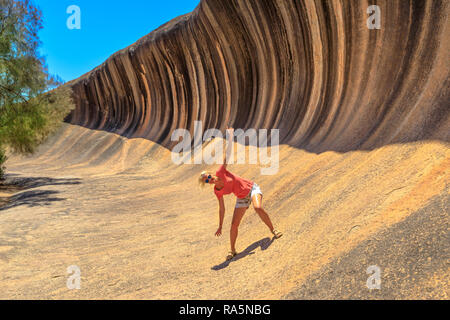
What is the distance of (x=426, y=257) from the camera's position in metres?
2.57

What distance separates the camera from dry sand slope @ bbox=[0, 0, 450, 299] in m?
3.05

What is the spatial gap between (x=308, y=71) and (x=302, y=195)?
5.43 metres

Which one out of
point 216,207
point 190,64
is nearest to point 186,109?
point 190,64

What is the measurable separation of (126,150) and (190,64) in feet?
24.8

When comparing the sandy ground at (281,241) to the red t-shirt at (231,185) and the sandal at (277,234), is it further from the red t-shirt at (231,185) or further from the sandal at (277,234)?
the red t-shirt at (231,185)

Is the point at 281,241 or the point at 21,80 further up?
the point at 21,80

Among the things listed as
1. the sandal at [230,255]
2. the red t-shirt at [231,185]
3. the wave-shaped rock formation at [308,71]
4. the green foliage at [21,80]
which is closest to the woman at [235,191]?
the red t-shirt at [231,185]

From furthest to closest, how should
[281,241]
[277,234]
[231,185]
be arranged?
[277,234] < [281,241] < [231,185]

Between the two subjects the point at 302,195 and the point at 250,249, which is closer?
the point at 250,249

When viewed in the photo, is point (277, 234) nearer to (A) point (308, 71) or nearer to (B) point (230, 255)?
(B) point (230, 255)

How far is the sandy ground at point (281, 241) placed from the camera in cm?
277

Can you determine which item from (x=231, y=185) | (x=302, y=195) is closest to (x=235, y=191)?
(x=231, y=185)

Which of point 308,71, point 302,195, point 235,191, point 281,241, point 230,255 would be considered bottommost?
point 230,255

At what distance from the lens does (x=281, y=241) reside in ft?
13.2
